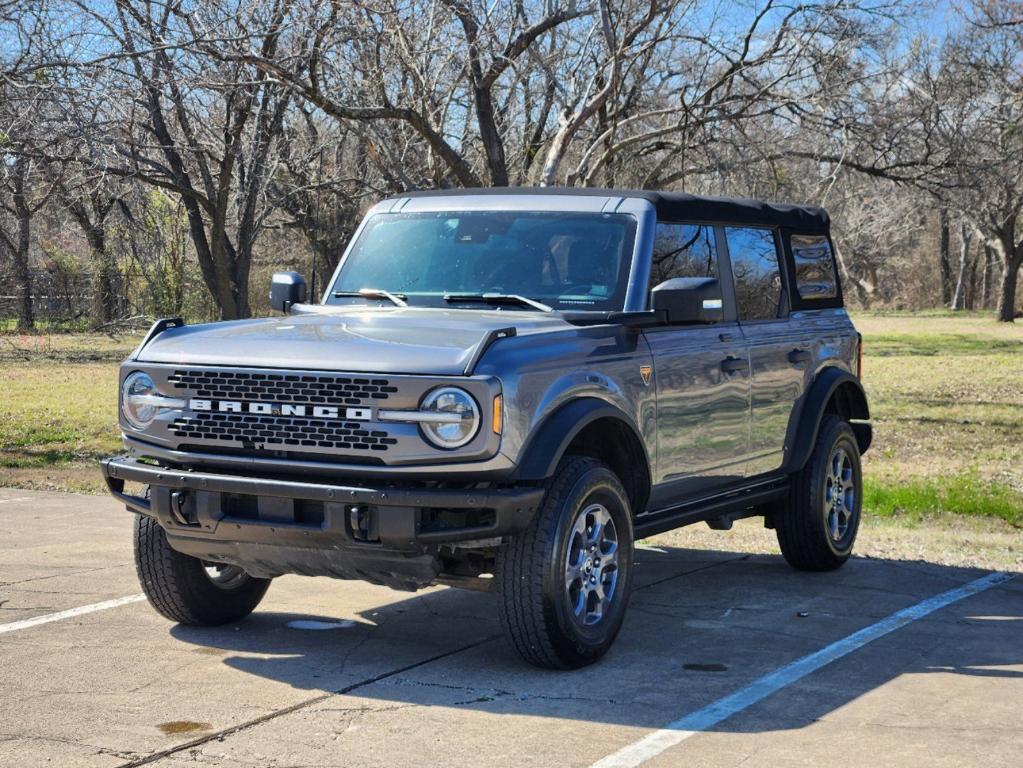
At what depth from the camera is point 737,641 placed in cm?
652

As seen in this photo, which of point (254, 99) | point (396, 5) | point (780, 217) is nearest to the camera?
point (780, 217)

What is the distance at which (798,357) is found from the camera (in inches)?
317

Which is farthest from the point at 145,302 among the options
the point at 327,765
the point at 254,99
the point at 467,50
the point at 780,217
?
the point at 327,765

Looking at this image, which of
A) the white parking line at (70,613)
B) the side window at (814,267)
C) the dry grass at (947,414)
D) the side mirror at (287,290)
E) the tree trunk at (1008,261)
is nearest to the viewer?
the white parking line at (70,613)

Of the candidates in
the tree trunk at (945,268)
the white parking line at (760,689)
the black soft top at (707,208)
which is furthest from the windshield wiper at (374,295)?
the tree trunk at (945,268)

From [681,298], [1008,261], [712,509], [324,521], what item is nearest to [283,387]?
[324,521]

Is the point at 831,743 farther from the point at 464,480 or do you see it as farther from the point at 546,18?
the point at 546,18

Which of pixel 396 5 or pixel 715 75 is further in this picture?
pixel 715 75

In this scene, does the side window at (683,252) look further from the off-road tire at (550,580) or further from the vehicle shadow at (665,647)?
the vehicle shadow at (665,647)

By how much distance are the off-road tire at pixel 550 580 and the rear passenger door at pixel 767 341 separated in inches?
75.7

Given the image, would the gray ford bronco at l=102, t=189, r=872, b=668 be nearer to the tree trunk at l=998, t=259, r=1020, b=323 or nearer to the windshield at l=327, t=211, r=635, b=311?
the windshield at l=327, t=211, r=635, b=311

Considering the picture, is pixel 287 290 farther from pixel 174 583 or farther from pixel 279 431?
pixel 279 431

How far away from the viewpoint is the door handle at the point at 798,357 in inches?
315

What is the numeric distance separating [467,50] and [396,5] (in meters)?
1.02
